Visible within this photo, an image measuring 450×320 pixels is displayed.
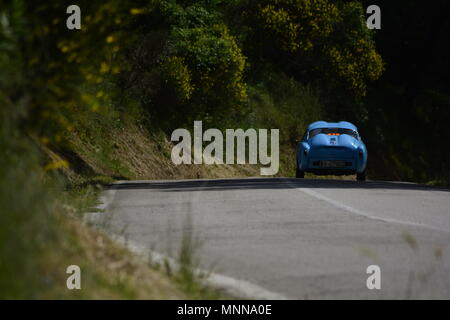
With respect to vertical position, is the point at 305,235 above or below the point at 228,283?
above

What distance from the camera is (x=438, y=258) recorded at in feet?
30.4

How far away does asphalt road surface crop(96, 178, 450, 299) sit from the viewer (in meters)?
7.92

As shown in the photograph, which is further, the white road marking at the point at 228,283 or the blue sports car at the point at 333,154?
the blue sports car at the point at 333,154

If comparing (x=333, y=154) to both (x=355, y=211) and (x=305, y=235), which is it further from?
(x=305, y=235)

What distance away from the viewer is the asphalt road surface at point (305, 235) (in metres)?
7.92

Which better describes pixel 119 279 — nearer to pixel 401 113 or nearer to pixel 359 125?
pixel 359 125

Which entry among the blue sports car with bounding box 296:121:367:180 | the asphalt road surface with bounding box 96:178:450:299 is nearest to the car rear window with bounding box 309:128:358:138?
the blue sports car with bounding box 296:121:367:180

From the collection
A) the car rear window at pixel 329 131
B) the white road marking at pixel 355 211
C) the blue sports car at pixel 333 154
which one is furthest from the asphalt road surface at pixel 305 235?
the car rear window at pixel 329 131

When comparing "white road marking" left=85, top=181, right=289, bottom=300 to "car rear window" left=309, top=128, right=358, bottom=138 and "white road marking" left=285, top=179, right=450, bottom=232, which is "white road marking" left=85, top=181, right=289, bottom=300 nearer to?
"white road marking" left=285, top=179, right=450, bottom=232

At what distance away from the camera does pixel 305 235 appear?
11.0m

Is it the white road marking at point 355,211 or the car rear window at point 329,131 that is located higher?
the car rear window at point 329,131

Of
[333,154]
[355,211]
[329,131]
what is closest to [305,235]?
[355,211]

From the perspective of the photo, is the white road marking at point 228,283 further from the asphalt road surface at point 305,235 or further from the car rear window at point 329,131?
the car rear window at point 329,131

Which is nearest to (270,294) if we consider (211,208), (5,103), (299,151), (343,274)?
(343,274)
